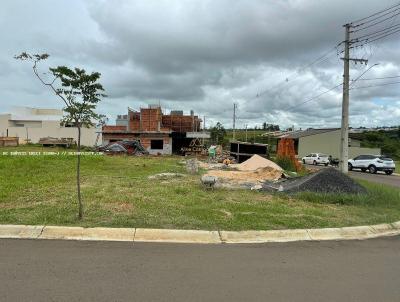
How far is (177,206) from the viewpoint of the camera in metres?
10.1

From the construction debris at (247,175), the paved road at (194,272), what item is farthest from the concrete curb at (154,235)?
the construction debris at (247,175)

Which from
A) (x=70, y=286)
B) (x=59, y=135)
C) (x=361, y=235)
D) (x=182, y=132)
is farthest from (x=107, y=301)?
(x=59, y=135)

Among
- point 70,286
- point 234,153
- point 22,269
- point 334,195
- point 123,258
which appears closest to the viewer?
point 70,286

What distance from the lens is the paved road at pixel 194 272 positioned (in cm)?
494

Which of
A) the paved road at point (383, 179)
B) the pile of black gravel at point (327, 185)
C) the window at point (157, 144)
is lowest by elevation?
the paved road at point (383, 179)

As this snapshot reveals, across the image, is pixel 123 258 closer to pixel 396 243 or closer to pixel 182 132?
pixel 396 243

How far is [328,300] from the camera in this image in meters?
4.91

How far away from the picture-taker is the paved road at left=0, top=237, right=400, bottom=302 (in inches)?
195

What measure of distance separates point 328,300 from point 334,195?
771cm

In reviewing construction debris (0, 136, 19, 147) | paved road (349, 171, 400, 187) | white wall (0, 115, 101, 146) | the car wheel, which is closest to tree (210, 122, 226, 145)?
white wall (0, 115, 101, 146)

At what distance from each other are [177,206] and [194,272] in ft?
14.4

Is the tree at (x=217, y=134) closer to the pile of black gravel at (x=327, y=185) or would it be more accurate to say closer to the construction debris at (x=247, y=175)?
the construction debris at (x=247, y=175)

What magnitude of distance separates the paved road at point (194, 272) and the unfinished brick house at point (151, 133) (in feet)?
160

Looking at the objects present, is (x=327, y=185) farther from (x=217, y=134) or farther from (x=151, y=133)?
(x=217, y=134)
